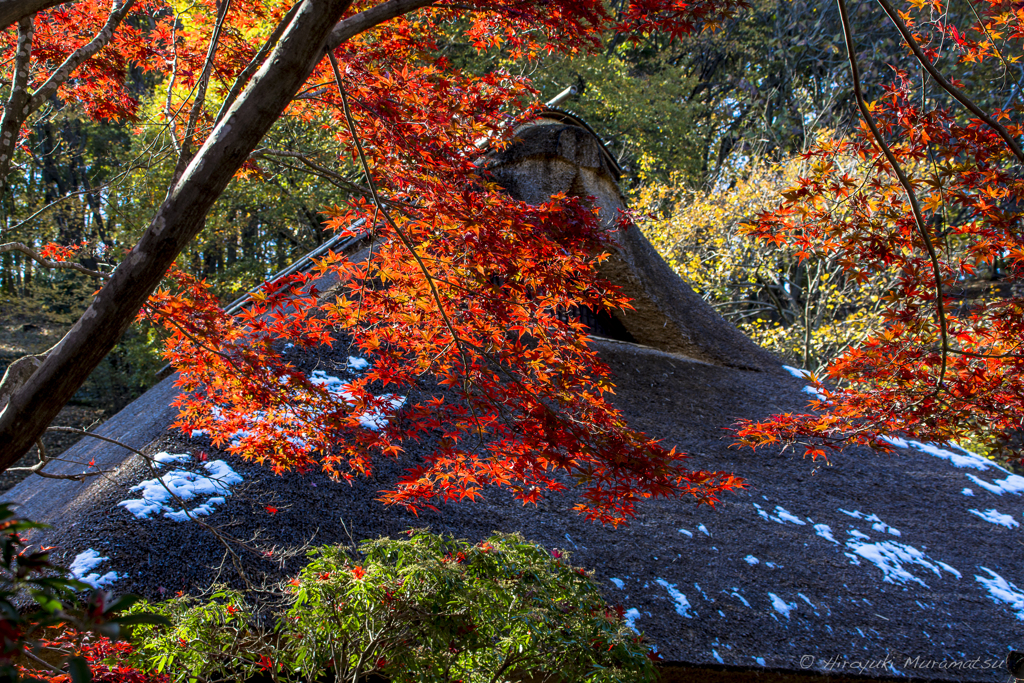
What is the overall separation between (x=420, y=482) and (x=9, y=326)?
14.3 meters

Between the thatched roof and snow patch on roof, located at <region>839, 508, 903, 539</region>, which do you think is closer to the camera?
the thatched roof

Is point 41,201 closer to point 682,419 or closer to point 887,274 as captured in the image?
point 682,419

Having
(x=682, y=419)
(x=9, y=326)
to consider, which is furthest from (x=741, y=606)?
(x=9, y=326)

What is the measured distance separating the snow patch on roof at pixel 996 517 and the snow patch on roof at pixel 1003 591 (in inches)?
29.9

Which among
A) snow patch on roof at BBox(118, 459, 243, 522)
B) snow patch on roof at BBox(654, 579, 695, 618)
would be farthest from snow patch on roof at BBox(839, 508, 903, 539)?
snow patch on roof at BBox(118, 459, 243, 522)

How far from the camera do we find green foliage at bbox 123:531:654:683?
2.36 meters

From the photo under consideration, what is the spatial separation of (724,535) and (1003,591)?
2190mm

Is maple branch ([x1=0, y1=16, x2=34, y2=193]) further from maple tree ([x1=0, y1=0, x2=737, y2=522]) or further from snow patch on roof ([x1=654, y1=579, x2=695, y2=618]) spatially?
snow patch on roof ([x1=654, y1=579, x2=695, y2=618])

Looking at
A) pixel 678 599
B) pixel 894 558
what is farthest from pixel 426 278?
pixel 894 558

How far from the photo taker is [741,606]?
11.9 feet

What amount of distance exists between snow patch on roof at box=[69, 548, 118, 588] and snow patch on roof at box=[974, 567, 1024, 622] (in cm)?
551

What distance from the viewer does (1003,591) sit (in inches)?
175

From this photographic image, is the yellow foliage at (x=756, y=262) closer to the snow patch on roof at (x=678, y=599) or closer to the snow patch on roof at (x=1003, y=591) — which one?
the snow patch on roof at (x=1003, y=591)

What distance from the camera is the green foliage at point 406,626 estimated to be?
236 centimetres
